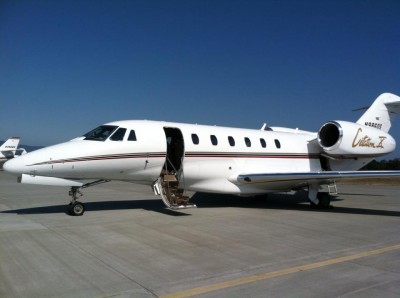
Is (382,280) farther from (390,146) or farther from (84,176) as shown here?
(390,146)

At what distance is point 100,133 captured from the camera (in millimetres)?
10742

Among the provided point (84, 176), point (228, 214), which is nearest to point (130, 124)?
point (84, 176)

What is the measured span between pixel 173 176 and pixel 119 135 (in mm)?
2221

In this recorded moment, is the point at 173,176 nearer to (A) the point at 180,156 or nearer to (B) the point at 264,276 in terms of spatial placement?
(A) the point at 180,156

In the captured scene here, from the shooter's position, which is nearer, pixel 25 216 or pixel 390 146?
pixel 25 216

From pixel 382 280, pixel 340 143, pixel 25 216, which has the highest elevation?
pixel 340 143

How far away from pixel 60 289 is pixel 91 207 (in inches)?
309

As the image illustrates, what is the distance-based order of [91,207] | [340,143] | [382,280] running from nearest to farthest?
[382,280] < [91,207] < [340,143]

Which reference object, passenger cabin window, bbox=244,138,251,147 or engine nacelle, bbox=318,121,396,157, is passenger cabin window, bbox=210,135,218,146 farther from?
engine nacelle, bbox=318,121,396,157

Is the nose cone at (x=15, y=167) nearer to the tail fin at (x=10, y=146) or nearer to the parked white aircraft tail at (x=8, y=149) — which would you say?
the parked white aircraft tail at (x=8, y=149)

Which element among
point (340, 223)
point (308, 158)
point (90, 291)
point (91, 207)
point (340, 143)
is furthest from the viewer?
point (308, 158)

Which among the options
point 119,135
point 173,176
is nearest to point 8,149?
point 173,176

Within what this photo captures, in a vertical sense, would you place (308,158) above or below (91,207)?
above

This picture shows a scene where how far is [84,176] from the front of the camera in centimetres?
1026
